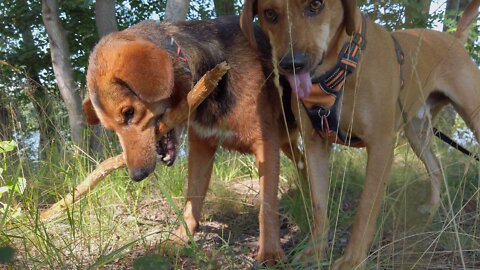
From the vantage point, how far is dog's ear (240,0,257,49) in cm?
292

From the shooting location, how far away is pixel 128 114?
2.83m

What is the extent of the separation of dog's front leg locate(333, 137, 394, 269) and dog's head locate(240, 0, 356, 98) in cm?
52

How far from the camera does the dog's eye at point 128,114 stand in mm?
2803

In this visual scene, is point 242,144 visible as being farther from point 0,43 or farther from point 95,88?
point 0,43

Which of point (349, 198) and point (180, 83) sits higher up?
point (180, 83)

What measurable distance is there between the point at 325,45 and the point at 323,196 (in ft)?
3.01

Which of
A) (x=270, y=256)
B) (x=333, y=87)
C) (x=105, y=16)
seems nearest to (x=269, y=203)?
(x=270, y=256)

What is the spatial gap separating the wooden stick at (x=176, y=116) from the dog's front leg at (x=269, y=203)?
0.51 m

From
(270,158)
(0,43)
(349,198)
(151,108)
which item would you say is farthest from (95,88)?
(0,43)

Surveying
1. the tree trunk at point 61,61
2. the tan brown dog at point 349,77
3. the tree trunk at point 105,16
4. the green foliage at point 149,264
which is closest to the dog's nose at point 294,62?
the tan brown dog at point 349,77

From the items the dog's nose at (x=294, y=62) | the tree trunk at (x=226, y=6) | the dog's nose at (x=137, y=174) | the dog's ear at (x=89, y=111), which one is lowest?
the dog's nose at (x=137, y=174)

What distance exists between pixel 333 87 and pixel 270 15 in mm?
553

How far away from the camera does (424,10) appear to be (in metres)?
7.48

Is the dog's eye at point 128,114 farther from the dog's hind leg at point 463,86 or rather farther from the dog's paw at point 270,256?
the dog's hind leg at point 463,86
